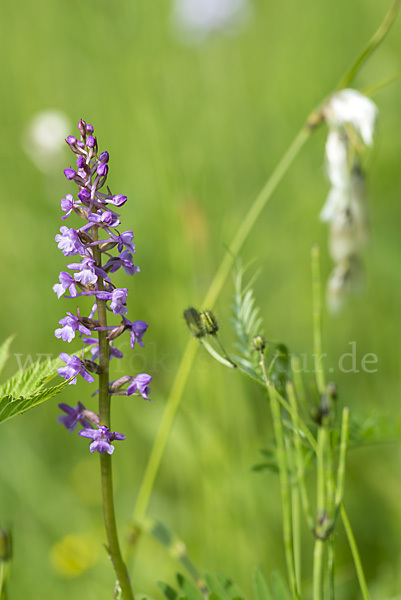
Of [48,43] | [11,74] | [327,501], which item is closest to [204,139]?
[11,74]

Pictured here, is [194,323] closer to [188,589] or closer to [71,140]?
[71,140]

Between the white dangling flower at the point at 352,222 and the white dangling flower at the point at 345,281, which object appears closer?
the white dangling flower at the point at 352,222

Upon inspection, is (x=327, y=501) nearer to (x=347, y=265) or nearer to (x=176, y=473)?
(x=347, y=265)

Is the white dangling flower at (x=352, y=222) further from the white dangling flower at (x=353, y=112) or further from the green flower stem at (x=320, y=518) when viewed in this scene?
the green flower stem at (x=320, y=518)

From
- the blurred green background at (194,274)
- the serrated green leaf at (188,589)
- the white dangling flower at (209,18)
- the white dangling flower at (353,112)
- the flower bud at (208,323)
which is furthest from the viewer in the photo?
the white dangling flower at (209,18)

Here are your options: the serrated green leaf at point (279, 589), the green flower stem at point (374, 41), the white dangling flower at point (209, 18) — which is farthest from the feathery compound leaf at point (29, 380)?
the white dangling flower at point (209, 18)

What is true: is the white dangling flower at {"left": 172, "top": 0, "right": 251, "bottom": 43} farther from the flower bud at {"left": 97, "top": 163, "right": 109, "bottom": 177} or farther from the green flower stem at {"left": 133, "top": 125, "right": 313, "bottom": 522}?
the flower bud at {"left": 97, "top": 163, "right": 109, "bottom": 177}
